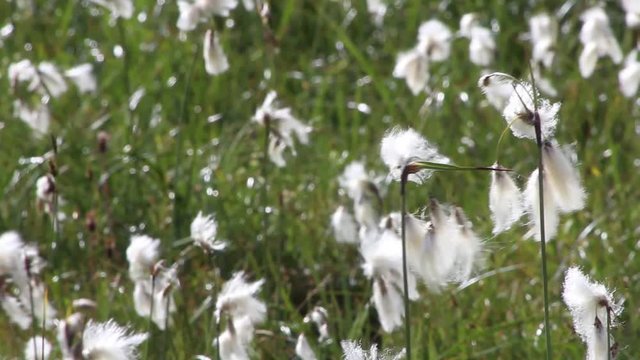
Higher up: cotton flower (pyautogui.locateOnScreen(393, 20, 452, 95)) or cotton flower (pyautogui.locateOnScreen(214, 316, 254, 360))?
cotton flower (pyautogui.locateOnScreen(393, 20, 452, 95))

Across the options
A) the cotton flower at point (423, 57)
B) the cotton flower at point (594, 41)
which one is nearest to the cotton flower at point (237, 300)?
the cotton flower at point (423, 57)

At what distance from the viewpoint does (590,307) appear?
149 centimetres

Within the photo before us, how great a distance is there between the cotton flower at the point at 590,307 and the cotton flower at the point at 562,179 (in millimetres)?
83

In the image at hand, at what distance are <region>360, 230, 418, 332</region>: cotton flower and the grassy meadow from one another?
0.11 m

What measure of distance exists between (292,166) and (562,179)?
2.00 meters

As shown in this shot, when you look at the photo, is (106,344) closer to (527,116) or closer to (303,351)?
(303,351)

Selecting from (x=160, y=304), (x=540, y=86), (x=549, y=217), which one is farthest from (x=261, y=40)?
(x=549, y=217)

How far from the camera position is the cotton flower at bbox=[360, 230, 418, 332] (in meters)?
1.97

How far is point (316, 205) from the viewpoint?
3.18 m

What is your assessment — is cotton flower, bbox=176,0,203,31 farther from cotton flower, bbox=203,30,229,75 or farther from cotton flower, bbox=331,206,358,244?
cotton flower, bbox=331,206,358,244

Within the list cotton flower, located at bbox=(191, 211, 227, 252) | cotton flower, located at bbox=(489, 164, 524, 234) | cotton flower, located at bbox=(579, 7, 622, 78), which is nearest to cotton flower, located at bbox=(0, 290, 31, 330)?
cotton flower, located at bbox=(191, 211, 227, 252)

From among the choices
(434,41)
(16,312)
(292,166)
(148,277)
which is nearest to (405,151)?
(148,277)

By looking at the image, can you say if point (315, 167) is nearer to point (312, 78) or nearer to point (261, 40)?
point (312, 78)

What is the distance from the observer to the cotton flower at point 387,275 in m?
1.97
